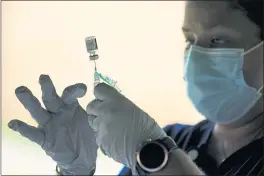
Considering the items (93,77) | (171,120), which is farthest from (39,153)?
(171,120)

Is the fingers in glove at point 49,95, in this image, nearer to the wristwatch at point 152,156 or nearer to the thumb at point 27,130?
the thumb at point 27,130

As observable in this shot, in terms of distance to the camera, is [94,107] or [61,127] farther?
[61,127]

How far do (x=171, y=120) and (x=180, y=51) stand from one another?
0.22m

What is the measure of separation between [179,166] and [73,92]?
287mm

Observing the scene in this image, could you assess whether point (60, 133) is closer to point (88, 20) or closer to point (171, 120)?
point (88, 20)

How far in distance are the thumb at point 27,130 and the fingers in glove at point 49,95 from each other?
54 millimetres

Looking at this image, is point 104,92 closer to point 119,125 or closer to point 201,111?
point 119,125

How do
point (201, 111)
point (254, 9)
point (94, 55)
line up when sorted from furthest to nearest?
1. point (201, 111)
2. point (254, 9)
3. point (94, 55)

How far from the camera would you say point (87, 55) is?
0.92m

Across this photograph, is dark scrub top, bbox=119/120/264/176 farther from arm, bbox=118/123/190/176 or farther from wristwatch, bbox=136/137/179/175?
wristwatch, bbox=136/137/179/175

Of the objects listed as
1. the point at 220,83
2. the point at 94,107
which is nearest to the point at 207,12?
the point at 220,83

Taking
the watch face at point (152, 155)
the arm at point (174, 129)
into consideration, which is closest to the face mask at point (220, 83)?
the arm at point (174, 129)

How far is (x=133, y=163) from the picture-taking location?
31.2 inches

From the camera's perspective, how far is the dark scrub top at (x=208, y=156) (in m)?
1.06
